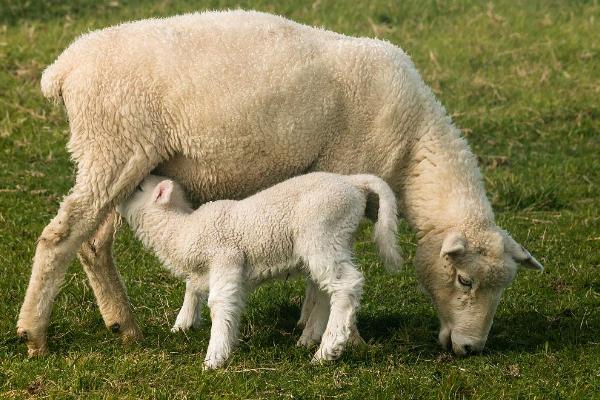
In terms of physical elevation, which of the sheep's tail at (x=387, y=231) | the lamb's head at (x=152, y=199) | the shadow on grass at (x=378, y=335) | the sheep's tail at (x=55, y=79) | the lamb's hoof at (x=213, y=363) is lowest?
the shadow on grass at (x=378, y=335)

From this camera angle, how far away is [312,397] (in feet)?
19.7

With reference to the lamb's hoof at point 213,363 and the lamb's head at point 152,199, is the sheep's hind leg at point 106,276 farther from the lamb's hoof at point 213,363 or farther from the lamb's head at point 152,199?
the lamb's hoof at point 213,363

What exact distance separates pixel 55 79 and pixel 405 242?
3.37 metres

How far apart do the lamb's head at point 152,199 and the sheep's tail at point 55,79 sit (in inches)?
30.8

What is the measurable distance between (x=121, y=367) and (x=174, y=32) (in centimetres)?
204

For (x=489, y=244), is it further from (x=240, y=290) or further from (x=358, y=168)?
(x=240, y=290)

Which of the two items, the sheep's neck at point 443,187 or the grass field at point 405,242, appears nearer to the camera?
the grass field at point 405,242

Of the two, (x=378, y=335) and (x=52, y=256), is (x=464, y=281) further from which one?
(x=52, y=256)

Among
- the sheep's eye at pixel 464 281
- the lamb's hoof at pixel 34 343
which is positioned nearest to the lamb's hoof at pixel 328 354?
the sheep's eye at pixel 464 281

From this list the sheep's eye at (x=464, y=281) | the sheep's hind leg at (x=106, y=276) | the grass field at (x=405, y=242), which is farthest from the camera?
the sheep's hind leg at (x=106, y=276)

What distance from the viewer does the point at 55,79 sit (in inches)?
281

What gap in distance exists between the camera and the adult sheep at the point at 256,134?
22.7ft

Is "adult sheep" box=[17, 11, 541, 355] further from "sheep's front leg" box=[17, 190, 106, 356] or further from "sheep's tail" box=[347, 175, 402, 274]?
"sheep's tail" box=[347, 175, 402, 274]

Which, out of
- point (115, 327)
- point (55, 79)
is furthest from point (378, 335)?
point (55, 79)
